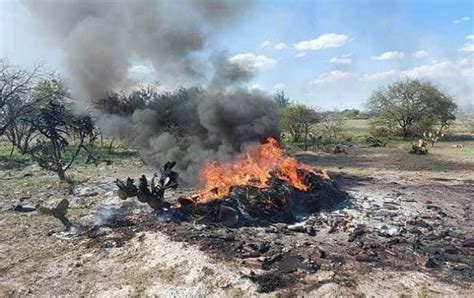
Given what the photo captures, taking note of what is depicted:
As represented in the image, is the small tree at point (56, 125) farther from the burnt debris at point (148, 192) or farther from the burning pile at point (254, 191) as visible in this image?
the burning pile at point (254, 191)

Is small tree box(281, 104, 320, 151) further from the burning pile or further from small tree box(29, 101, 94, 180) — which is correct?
the burning pile

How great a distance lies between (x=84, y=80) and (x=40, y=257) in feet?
30.8

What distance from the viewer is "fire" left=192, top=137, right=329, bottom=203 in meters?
12.1

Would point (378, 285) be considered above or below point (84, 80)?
below

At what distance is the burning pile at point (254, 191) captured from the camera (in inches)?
438

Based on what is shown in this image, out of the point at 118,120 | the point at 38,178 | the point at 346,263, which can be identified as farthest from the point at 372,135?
the point at 346,263

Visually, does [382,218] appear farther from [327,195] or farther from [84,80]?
[84,80]

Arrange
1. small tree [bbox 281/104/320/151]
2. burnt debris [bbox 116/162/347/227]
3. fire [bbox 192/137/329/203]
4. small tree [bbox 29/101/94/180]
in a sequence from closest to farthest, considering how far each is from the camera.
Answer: burnt debris [bbox 116/162/347/227] → fire [bbox 192/137/329/203] → small tree [bbox 29/101/94/180] → small tree [bbox 281/104/320/151]

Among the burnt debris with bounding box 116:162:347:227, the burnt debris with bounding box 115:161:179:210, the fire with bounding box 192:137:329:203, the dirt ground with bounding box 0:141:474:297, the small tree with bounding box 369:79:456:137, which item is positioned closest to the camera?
the dirt ground with bounding box 0:141:474:297

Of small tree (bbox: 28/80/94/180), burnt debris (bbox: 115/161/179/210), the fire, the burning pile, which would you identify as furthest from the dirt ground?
small tree (bbox: 28/80/94/180)

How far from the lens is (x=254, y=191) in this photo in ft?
38.3

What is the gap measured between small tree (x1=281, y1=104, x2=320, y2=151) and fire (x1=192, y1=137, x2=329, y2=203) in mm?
19340

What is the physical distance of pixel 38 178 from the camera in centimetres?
1756

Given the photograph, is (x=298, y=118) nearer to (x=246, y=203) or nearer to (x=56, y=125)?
(x=56, y=125)
